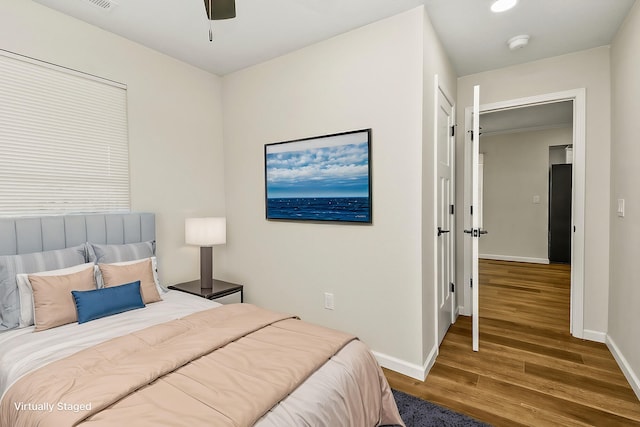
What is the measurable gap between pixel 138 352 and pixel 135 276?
946 millimetres

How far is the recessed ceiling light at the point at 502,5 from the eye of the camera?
2.12 metres

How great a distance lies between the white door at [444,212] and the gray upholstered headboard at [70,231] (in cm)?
249

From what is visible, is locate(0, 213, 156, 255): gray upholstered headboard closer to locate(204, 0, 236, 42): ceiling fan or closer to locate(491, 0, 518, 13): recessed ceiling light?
locate(204, 0, 236, 42): ceiling fan

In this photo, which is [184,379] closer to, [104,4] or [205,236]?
[205,236]

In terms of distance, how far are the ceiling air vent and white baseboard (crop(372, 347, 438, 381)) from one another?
3173mm

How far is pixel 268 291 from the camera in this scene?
3.19 m

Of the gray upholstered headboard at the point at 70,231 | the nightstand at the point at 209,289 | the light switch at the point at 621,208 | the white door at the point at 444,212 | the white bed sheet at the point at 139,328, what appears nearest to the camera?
the white bed sheet at the point at 139,328

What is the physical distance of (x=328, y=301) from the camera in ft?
9.09

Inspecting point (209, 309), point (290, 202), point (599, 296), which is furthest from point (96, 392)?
point (599, 296)

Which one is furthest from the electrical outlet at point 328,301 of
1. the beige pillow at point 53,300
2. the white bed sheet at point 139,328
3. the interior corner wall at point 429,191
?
the beige pillow at point 53,300

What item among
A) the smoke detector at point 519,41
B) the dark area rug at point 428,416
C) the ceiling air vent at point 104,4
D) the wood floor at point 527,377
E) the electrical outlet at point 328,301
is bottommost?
the wood floor at point 527,377

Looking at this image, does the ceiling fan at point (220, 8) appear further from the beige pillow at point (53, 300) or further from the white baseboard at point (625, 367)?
the white baseboard at point (625, 367)

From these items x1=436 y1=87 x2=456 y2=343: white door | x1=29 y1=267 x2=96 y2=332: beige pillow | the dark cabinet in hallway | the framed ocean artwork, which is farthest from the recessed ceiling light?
the dark cabinet in hallway

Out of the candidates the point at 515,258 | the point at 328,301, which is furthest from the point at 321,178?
the point at 515,258
